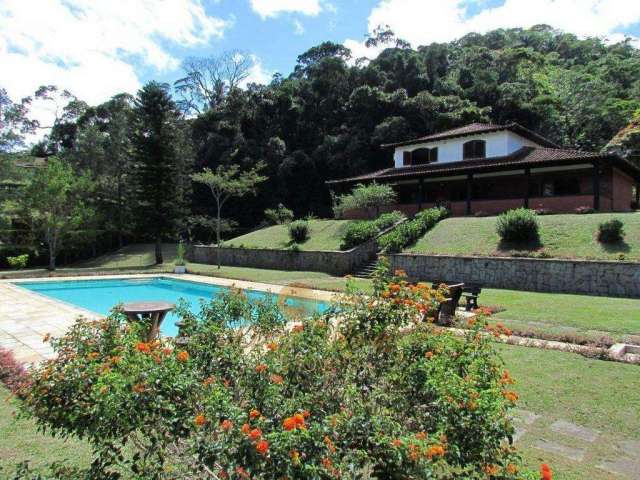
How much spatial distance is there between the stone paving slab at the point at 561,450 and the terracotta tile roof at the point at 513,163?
20679 millimetres

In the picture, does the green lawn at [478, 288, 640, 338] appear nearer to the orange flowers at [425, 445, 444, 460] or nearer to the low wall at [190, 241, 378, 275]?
the orange flowers at [425, 445, 444, 460]

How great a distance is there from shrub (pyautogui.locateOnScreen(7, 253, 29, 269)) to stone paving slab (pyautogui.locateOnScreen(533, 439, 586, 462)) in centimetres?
3045

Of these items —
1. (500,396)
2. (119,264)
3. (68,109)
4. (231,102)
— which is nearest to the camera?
(500,396)

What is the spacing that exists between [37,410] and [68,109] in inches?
2353

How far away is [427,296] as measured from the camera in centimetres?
381

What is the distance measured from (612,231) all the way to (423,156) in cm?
1581

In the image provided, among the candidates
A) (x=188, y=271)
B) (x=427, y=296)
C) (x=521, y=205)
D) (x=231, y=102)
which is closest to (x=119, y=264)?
(x=188, y=271)

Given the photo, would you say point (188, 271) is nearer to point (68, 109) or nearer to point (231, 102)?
point (231, 102)

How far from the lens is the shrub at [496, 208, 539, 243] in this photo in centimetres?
1731

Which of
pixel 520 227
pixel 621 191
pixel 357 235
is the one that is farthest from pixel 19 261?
pixel 621 191

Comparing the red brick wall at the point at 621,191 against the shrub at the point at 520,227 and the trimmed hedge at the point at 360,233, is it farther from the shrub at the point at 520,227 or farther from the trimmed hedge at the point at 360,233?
the trimmed hedge at the point at 360,233

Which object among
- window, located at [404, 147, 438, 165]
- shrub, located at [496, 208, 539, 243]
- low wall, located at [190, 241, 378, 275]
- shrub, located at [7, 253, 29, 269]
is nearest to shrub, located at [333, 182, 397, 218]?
low wall, located at [190, 241, 378, 275]

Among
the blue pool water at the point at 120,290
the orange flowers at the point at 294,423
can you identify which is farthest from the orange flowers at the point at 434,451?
the blue pool water at the point at 120,290

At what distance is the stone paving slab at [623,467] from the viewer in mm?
3599
